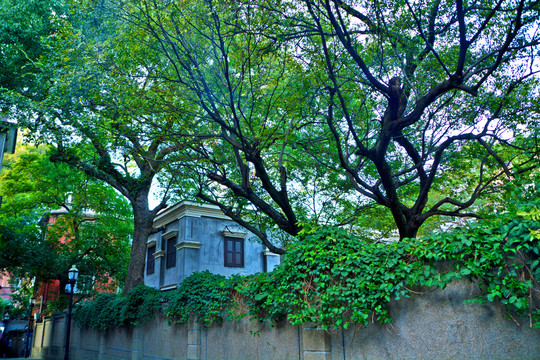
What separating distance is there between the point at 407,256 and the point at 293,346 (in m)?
3.07

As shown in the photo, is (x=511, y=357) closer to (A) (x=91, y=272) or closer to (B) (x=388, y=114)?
(B) (x=388, y=114)

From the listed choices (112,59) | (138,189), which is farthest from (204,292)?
(138,189)

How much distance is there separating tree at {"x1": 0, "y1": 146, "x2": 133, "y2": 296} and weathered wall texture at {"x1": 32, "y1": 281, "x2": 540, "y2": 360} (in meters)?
11.4

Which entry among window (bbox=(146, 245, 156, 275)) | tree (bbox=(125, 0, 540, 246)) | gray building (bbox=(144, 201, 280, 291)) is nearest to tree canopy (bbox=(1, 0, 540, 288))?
tree (bbox=(125, 0, 540, 246))

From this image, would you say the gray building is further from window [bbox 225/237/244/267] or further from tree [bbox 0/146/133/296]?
tree [bbox 0/146/133/296]

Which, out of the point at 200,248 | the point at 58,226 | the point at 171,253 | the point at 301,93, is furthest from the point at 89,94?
the point at 58,226

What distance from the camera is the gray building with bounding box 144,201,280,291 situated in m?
20.4

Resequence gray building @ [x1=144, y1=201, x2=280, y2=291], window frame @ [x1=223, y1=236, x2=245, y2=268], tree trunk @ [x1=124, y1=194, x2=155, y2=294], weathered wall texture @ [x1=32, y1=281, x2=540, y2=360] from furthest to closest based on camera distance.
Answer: window frame @ [x1=223, y1=236, x2=245, y2=268] < gray building @ [x1=144, y1=201, x2=280, y2=291] < tree trunk @ [x1=124, y1=194, x2=155, y2=294] < weathered wall texture @ [x1=32, y1=281, x2=540, y2=360]

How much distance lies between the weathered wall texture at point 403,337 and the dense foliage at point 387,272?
209mm

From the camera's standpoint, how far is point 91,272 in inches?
885

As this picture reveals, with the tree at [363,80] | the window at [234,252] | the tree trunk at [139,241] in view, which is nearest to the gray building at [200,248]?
the window at [234,252]

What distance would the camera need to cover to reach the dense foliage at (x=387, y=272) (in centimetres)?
514

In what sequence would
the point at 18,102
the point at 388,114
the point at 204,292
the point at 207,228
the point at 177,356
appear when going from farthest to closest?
the point at 207,228
the point at 18,102
the point at 177,356
the point at 204,292
the point at 388,114

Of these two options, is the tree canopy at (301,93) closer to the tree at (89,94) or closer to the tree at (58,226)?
the tree at (89,94)
